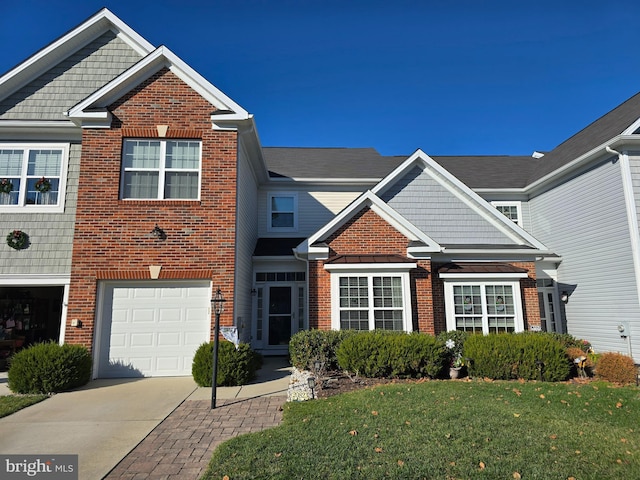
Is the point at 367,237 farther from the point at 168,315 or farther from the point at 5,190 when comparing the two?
the point at 5,190

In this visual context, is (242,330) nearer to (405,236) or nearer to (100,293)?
(100,293)

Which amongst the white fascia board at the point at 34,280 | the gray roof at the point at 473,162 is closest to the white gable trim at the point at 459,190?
the gray roof at the point at 473,162

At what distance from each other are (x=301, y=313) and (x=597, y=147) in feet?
37.8

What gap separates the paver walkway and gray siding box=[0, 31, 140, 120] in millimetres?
9898

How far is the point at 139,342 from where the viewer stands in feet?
32.0

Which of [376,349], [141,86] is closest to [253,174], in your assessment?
[141,86]

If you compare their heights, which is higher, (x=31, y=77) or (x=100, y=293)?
(x=31, y=77)

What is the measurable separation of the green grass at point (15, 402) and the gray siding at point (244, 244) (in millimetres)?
4355

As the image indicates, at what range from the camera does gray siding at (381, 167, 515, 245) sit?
44.9ft

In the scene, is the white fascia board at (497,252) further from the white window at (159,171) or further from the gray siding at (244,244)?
the white window at (159,171)

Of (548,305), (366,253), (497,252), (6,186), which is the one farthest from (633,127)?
(6,186)

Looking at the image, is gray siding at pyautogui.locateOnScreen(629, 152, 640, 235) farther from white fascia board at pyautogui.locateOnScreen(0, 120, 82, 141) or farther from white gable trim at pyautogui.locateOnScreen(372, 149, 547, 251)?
white fascia board at pyautogui.locateOnScreen(0, 120, 82, 141)

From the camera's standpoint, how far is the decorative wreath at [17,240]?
1020cm

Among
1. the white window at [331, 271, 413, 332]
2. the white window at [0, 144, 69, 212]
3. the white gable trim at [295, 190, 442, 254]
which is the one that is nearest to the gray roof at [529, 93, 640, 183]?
the white gable trim at [295, 190, 442, 254]
